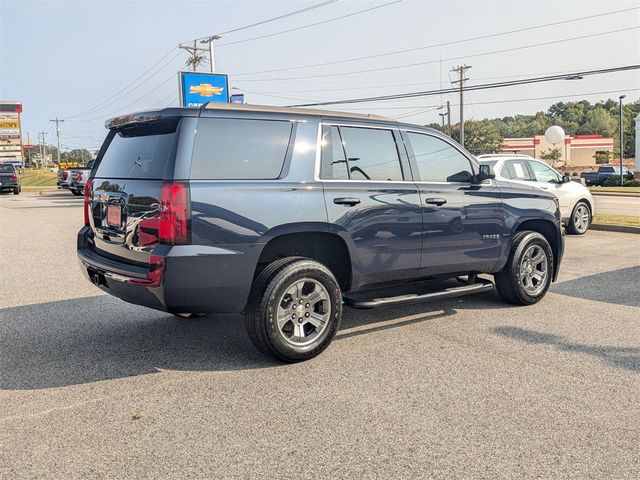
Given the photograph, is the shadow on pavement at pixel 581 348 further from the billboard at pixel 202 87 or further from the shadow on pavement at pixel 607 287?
the billboard at pixel 202 87

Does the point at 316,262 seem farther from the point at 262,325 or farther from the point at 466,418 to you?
the point at 466,418

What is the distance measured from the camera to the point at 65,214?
20453mm

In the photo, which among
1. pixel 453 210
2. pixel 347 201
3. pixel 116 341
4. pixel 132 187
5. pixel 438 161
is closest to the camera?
pixel 132 187

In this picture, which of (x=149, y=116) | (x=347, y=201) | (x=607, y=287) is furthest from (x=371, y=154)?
(x=607, y=287)

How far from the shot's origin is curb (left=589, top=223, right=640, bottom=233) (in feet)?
42.1

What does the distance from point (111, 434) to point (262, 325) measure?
4.55 ft

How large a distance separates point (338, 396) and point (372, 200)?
1.82m

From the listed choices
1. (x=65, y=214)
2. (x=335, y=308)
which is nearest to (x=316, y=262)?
(x=335, y=308)

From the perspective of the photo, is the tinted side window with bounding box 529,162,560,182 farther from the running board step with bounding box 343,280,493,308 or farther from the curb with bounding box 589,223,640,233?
the running board step with bounding box 343,280,493,308

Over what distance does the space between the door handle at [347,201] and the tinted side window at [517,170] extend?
7269mm

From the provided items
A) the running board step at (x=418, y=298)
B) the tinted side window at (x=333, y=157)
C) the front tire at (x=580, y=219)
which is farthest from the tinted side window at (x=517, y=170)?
the tinted side window at (x=333, y=157)

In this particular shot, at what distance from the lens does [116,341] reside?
17.6ft

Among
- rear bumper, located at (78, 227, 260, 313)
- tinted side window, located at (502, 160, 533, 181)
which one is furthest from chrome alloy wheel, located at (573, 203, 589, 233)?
rear bumper, located at (78, 227, 260, 313)

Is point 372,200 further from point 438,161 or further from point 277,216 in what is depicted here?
point 438,161
